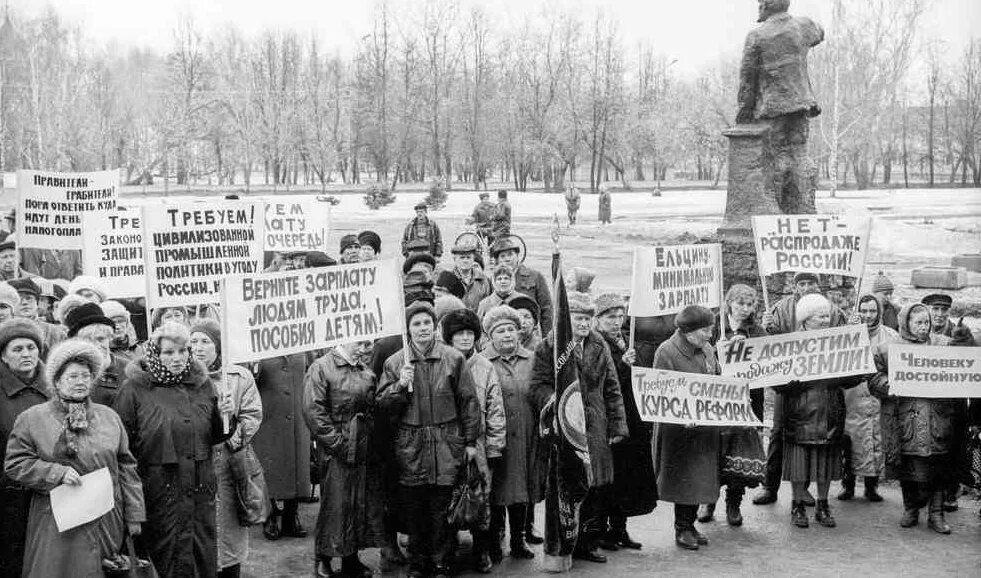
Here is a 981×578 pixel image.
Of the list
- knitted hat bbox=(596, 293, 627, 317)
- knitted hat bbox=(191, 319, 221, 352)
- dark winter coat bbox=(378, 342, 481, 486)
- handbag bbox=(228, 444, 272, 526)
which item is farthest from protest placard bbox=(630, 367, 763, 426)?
knitted hat bbox=(191, 319, 221, 352)

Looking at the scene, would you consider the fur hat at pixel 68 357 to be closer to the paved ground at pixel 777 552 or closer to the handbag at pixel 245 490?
the handbag at pixel 245 490

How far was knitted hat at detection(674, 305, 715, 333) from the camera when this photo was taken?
7418mm

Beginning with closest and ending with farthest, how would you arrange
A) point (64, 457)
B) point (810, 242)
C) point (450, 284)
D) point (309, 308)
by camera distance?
1. point (64, 457)
2. point (309, 308)
3. point (810, 242)
4. point (450, 284)

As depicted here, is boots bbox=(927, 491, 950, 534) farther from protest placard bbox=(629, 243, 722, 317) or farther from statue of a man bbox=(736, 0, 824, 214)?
statue of a man bbox=(736, 0, 824, 214)

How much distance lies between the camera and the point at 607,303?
24.4 feet

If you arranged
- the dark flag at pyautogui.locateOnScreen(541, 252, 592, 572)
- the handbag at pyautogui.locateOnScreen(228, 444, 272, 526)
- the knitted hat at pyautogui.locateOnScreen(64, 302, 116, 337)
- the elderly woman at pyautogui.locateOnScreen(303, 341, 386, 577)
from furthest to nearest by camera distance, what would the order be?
the dark flag at pyautogui.locateOnScreen(541, 252, 592, 572) < the elderly woman at pyautogui.locateOnScreen(303, 341, 386, 577) < the knitted hat at pyautogui.locateOnScreen(64, 302, 116, 337) < the handbag at pyautogui.locateOnScreen(228, 444, 272, 526)

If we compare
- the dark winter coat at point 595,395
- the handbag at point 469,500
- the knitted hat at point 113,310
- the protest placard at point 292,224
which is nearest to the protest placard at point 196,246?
the knitted hat at point 113,310

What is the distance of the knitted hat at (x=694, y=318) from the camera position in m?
7.42

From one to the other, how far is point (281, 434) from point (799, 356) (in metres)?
3.67

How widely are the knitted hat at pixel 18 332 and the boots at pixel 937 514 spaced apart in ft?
19.5

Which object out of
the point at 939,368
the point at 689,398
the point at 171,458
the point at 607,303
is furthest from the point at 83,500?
the point at 939,368

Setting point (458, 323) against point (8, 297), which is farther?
point (8, 297)

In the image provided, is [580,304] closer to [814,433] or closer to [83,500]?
[814,433]

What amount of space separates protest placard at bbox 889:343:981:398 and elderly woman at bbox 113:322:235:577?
4.79 meters
